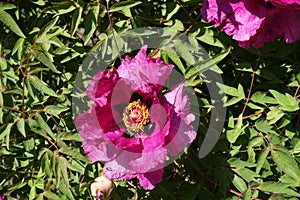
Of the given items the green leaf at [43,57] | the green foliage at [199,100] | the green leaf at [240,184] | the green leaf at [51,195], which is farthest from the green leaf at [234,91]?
the green leaf at [51,195]

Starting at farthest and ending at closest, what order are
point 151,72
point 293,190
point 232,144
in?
point 232,144 < point 293,190 < point 151,72

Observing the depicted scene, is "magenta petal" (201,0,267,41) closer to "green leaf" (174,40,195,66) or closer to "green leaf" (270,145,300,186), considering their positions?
"green leaf" (174,40,195,66)

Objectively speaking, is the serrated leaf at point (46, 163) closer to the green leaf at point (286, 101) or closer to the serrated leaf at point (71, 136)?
the serrated leaf at point (71, 136)

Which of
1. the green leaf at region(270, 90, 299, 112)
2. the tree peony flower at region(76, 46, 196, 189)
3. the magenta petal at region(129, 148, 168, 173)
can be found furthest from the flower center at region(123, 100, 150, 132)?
the green leaf at region(270, 90, 299, 112)

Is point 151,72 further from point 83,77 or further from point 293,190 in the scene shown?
point 293,190

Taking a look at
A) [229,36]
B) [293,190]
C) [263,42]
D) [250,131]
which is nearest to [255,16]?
[263,42]

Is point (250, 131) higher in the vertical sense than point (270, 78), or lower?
lower

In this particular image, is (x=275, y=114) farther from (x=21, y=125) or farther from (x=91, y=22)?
(x=21, y=125)
